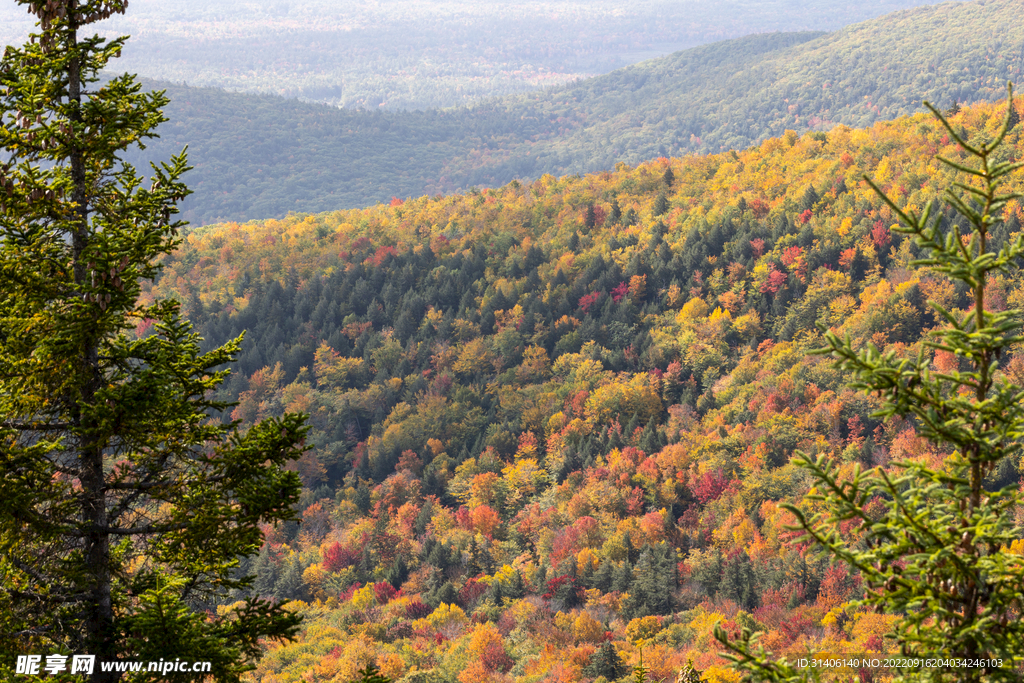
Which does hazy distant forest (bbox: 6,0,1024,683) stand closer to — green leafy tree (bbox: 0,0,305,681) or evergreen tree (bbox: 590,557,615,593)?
green leafy tree (bbox: 0,0,305,681)

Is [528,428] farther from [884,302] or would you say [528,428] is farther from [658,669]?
[658,669]

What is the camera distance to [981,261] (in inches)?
257

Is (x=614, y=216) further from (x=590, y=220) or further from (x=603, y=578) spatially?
(x=603, y=578)

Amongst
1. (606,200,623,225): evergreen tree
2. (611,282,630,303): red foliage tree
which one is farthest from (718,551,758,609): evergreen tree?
(606,200,623,225): evergreen tree

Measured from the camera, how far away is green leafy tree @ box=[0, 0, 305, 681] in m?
9.34

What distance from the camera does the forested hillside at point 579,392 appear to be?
59.8 metres

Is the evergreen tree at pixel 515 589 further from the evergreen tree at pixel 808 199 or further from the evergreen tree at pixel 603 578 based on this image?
the evergreen tree at pixel 808 199

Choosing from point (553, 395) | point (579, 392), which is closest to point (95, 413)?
point (579, 392)

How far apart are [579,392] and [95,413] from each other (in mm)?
86846

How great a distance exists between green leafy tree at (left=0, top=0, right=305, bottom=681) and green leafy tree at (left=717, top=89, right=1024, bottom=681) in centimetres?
616

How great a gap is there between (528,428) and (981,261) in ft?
295

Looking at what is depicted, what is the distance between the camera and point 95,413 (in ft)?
30.8

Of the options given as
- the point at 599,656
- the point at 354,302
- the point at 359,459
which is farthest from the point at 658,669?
the point at 354,302

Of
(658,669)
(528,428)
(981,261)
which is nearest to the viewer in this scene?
(981,261)
